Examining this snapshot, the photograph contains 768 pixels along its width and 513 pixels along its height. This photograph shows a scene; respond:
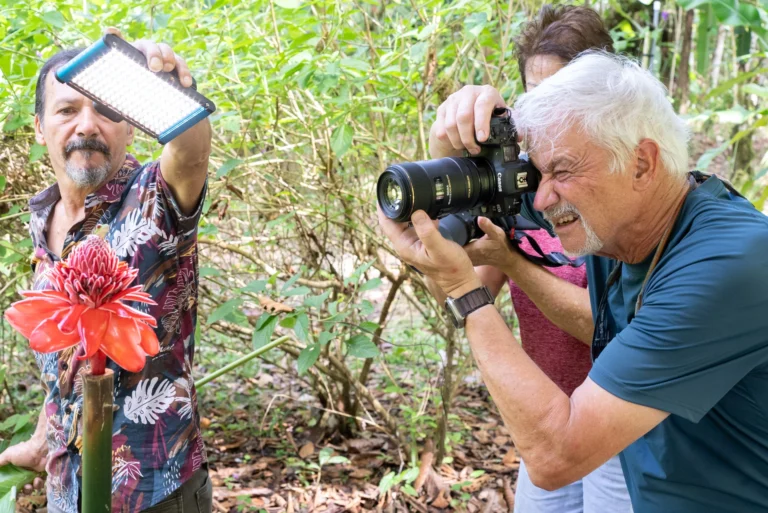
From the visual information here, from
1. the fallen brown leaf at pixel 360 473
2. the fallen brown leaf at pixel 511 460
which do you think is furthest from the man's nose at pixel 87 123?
the fallen brown leaf at pixel 511 460

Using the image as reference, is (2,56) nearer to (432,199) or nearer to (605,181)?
(432,199)

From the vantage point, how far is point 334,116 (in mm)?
2125

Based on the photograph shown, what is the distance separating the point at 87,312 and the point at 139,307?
0.84 m

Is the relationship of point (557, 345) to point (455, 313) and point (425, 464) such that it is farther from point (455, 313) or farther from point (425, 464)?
point (425, 464)

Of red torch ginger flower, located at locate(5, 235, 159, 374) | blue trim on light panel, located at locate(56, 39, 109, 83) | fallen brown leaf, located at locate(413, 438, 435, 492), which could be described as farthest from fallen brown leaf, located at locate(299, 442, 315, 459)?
red torch ginger flower, located at locate(5, 235, 159, 374)

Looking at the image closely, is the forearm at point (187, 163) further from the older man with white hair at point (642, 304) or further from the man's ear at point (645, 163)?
the man's ear at point (645, 163)

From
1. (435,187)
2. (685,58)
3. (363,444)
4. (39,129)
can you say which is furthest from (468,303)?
(685,58)

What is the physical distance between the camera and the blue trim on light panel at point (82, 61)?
3.20ft

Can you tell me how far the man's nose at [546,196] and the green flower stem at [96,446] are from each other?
0.94m

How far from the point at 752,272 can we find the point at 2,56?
189 centimetres

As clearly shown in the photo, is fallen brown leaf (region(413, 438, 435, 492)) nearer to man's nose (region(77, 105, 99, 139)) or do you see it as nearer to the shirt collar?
the shirt collar

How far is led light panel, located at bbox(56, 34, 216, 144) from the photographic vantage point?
1.00 m

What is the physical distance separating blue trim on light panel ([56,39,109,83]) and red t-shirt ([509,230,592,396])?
3.54ft

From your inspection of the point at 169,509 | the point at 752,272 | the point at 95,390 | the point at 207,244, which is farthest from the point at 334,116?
the point at 95,390
